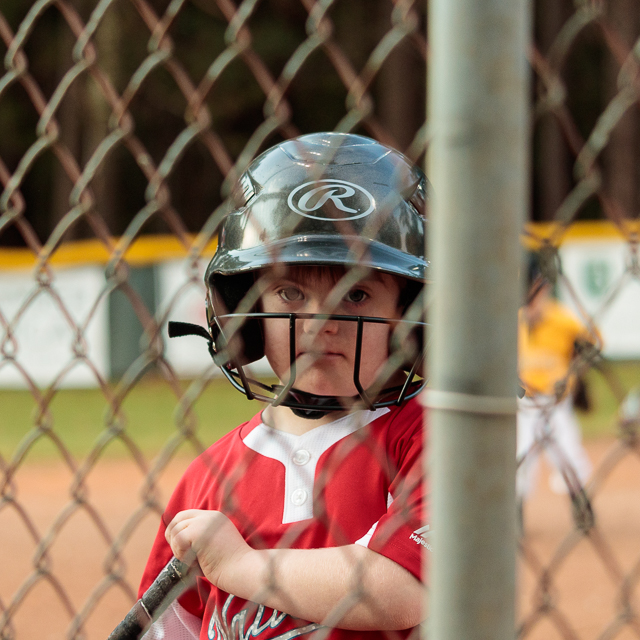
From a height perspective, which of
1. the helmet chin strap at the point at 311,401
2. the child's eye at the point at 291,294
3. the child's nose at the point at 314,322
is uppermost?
the child's eye at the point at 291,294

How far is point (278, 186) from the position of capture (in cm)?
154

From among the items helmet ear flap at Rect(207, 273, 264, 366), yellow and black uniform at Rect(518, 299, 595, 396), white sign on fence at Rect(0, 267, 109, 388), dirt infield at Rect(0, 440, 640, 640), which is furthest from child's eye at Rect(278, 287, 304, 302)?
white sign on fence at Rect(0, 267, 109, 388)

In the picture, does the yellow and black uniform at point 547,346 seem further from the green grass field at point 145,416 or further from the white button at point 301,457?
the white button at point 301,457

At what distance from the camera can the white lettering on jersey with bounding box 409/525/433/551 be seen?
4.25 ft

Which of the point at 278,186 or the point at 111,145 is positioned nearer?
the point at 111,145

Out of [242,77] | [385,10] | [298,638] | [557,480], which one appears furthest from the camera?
[242,77]

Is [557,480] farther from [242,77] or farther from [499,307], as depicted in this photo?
[242,77]

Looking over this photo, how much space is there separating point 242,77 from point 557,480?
54.8 feet

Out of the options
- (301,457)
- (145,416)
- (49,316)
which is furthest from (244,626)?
(49,316)

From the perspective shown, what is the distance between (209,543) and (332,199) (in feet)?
2.07

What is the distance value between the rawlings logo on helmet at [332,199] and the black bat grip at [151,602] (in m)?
0.66

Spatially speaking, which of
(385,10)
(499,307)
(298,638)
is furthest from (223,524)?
(385,10)

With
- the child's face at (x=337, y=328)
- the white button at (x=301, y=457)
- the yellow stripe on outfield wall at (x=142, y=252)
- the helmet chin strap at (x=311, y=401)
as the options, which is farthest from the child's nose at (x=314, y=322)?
the yellow stripe on outfield wall at (x=142, y=252)

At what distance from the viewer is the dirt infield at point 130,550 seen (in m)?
3.90
